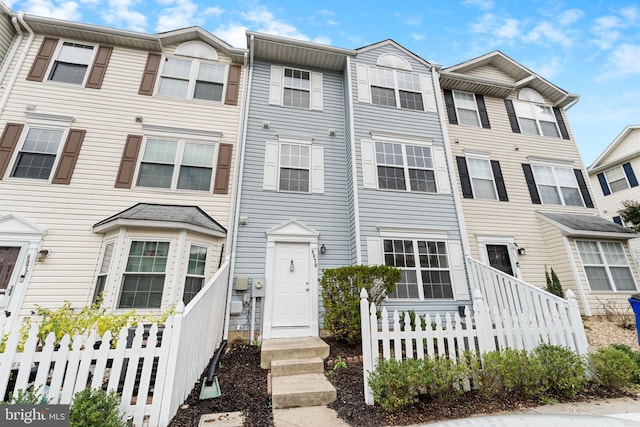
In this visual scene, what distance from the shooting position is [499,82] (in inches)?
388

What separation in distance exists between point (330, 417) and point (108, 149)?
7729mm

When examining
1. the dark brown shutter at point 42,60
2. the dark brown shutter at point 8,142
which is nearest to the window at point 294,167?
the dark brown shutter at point 8,142

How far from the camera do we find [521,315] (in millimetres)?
4121

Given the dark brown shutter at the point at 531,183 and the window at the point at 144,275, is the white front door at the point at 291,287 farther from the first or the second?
the dark brown shutter at the point at 531,183

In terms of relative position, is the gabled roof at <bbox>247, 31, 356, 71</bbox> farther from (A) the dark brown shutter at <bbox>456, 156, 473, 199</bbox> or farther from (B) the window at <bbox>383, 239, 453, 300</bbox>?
(B) the window at <bbox>383, 239, 453, 300</bbox>

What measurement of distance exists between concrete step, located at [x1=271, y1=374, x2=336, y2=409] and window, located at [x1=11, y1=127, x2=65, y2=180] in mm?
7201

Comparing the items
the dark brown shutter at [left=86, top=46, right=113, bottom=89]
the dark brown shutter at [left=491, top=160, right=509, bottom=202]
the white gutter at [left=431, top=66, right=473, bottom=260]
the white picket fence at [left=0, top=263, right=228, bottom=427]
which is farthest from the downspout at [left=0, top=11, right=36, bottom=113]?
the dark brown shutter at [left=491, top=160, right=509, bottom=202]

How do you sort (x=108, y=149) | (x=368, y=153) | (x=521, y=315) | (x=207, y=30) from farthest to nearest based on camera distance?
(x=207, y=30) → (x=368, y=153) → (x=108, y=149) → (x=521, y=315)

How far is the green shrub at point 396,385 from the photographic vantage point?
9.78 ft

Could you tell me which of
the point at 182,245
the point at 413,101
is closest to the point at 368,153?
the point at 413,101

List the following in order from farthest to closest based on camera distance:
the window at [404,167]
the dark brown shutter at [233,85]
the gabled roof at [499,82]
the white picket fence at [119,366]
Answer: the gabled roof at [499,82]
the dark brown shutter at [233,85]
the window at [404,167]
the white picket fence at [119,366]

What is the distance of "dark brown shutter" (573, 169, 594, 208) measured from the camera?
368 inches

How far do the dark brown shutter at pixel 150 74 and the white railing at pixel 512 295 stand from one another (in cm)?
960

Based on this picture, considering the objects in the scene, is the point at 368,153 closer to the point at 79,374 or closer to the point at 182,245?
the point at 182,245
